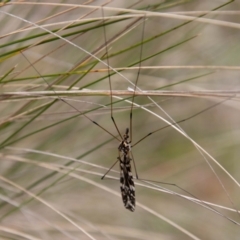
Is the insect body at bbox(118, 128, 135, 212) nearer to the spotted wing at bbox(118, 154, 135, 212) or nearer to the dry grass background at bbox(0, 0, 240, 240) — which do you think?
the spotted wing at bbox(118, 154, 135, 212)

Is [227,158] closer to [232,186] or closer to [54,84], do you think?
[232,186]

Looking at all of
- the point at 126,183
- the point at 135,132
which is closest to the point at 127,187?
the point at 126,183

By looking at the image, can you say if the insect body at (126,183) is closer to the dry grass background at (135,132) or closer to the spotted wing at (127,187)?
the spotted wing at (127,187)

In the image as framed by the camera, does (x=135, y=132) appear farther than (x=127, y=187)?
Yes

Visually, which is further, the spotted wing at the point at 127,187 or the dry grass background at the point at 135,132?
the dry grass background at the point at 135,132

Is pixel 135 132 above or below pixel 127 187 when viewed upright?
above

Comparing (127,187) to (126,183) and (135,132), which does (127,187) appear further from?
(135,132)

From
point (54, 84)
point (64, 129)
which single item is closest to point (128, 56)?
point (64, 129)

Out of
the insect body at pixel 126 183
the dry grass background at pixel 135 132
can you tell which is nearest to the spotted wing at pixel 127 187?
the insect body at pixel 126 183

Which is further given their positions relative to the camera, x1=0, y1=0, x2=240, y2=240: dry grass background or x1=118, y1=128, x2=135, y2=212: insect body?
x1=0, y1=0, x2=240, y2=240: dry grass background

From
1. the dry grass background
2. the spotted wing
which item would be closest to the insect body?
the spotted wing

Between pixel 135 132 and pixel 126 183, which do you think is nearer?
pixel 126 183
